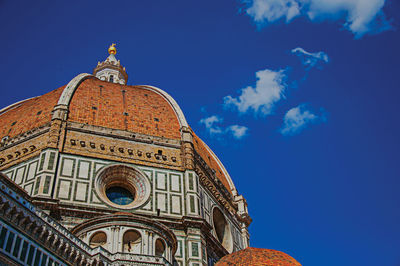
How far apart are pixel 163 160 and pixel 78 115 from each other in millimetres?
5556

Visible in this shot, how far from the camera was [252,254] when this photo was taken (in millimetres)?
21328

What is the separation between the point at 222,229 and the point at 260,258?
9076 mm

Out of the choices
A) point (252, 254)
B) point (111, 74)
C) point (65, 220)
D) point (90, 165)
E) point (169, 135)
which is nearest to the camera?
point (252, 254)

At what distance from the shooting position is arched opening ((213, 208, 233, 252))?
29250mm

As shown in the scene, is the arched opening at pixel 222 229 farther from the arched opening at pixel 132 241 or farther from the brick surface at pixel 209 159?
the arched opening at pixel 132 241

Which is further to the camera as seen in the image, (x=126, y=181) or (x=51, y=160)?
(x=126, y=181)

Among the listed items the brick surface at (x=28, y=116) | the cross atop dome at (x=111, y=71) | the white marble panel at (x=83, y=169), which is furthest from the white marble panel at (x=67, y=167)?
the cross atop dome at (x=111, y=71)

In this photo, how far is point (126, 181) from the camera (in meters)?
26.8

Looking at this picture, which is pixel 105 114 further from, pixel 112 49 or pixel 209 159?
pixel 112 49

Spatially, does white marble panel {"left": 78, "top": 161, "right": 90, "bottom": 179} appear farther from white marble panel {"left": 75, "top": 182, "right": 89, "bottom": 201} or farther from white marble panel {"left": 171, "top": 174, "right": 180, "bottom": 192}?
white marble panel {"left": 171, "top": 174, "right": 180, "bottom": 192}

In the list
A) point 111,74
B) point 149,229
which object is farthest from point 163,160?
point 111,74

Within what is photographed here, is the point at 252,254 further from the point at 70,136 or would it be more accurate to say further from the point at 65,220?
the point at 70,136

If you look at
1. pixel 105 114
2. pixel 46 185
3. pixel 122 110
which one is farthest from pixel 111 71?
pixel 46 185

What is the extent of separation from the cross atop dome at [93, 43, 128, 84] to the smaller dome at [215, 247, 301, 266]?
27.6 m
